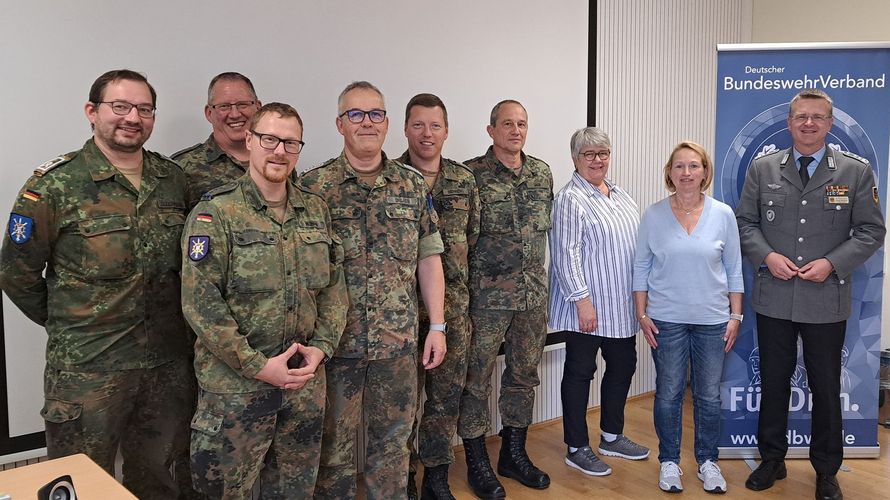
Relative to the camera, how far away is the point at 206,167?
8.85ft

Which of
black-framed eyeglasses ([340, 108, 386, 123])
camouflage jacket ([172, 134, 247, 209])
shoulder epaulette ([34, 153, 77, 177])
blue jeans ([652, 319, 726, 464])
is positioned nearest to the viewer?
shoulder epaulette ([34, 153, 77, 177])

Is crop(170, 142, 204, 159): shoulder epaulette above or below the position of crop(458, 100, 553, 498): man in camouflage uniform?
above

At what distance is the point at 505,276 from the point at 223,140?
137cm

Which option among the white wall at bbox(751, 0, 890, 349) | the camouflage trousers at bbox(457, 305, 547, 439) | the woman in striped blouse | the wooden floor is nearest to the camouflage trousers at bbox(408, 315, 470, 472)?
the camouflage trousers at bbox(457, 305, 547, 439)

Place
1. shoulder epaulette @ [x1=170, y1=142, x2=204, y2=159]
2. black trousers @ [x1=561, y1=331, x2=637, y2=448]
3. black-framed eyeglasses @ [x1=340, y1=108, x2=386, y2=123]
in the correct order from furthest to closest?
black trousers @ [x1=561, y1=331, x2=637, y2=448], shoulder epaulette @ [x1=170, y1=142, x2=204, y2=159], black-framed eyeglasses @ [x1=340, y1=108, x2=386, y2=123]

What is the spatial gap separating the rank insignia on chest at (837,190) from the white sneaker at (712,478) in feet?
4.61

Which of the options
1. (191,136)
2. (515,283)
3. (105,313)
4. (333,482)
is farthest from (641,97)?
(105,313)

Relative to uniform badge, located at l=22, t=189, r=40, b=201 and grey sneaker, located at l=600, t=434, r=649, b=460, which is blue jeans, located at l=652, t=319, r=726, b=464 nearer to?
grey sneaker, located at l=600, t=434, r=649, b=460

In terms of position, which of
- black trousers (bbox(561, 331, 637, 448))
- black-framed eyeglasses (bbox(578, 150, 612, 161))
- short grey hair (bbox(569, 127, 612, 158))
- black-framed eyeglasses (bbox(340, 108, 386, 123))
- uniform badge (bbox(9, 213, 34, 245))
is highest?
black-framed eyeglasses (bbox(340, 108, 386, 123))

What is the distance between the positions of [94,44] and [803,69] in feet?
11.0

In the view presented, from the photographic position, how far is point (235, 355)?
2105 mm

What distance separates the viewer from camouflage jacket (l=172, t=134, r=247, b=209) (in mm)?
2646

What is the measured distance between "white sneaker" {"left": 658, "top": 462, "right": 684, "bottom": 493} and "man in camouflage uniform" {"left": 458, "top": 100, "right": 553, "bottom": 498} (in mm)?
567

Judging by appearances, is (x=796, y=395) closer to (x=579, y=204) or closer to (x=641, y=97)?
(x=579, y=204)
